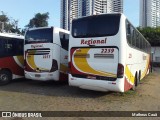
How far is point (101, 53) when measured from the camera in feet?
30.0

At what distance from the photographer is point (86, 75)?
31.1 ft

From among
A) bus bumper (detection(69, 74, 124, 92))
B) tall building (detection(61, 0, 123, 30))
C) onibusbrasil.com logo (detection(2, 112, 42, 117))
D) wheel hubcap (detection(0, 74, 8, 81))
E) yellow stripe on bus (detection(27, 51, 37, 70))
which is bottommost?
onibusbrasil.com logo (detection(2, 112, 42, 117))

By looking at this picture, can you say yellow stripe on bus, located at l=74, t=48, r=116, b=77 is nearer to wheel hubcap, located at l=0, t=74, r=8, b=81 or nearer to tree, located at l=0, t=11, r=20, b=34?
wheel hubcap, located at l=0, t=74, r=8, b=81

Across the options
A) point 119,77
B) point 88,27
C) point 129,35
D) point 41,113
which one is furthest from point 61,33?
point 41,113

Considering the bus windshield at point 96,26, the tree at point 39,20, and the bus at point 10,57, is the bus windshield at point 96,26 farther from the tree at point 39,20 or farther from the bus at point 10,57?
the tree at point 39,20

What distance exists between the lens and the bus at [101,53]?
8.83m

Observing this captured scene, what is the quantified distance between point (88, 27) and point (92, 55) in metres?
1.14

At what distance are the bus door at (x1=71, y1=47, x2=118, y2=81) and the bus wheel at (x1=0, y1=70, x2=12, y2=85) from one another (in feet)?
14.2

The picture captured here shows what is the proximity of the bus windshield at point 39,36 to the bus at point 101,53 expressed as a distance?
6.89 feet

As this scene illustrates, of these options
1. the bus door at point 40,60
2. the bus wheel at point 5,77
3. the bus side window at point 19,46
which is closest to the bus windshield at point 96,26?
the bus door at point 40,60

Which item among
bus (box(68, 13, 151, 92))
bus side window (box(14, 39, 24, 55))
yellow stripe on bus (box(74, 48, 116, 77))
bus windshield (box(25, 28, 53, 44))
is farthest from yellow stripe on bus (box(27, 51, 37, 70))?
yellow stripe on bus (box(74, 48, 116, 77))

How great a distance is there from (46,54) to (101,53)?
11.7 ft

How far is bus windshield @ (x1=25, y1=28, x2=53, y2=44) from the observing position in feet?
38.6

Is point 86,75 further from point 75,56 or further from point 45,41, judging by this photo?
point 45,41
